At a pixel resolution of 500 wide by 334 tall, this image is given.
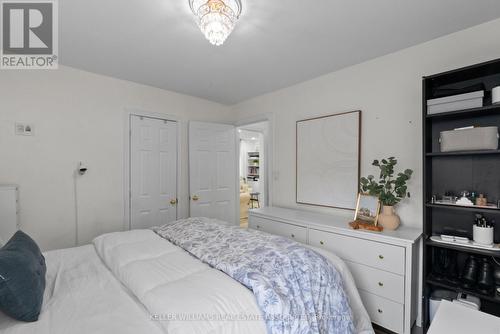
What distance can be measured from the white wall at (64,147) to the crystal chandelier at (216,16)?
187 cm

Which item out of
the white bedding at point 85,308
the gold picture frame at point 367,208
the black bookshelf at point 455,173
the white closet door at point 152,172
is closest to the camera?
the white bedding at point 85,308

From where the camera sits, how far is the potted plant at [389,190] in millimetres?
1982

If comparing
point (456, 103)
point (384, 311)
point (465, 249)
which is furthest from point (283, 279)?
point (456, 103)

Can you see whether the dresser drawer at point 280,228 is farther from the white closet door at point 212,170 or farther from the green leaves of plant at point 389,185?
the white closet door at point 212,170

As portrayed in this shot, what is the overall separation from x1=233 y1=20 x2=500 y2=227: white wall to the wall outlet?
2.96 meters

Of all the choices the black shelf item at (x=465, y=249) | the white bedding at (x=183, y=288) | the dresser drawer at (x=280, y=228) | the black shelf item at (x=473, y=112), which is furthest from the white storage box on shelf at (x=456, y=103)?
the dresser drawer at (x=280, y=228)

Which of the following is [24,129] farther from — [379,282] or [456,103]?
[456,103]

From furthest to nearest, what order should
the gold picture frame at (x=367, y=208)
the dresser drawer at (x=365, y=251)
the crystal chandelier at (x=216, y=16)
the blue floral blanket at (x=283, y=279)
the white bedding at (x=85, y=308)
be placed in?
the gold picture frame at (x=367, y=208), the dresser drawer at (x=365, y=251), the crystal chandelier at (x=216, y=16), the blue floral blanket at (x=283, y=279), the white bedding at (x=85, y=308)

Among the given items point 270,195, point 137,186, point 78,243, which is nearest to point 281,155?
point 270,195

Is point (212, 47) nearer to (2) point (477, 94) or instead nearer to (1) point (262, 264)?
(1) point (262, 264)

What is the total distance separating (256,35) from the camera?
1.93 m

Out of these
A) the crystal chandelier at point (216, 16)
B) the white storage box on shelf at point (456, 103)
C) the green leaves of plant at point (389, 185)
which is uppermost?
the crystal chandelier at point (216, 16)

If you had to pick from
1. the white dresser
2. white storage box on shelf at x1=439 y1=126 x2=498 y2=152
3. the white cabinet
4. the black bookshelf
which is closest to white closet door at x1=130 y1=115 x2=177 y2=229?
the white cabinet

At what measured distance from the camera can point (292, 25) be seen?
180 cm
